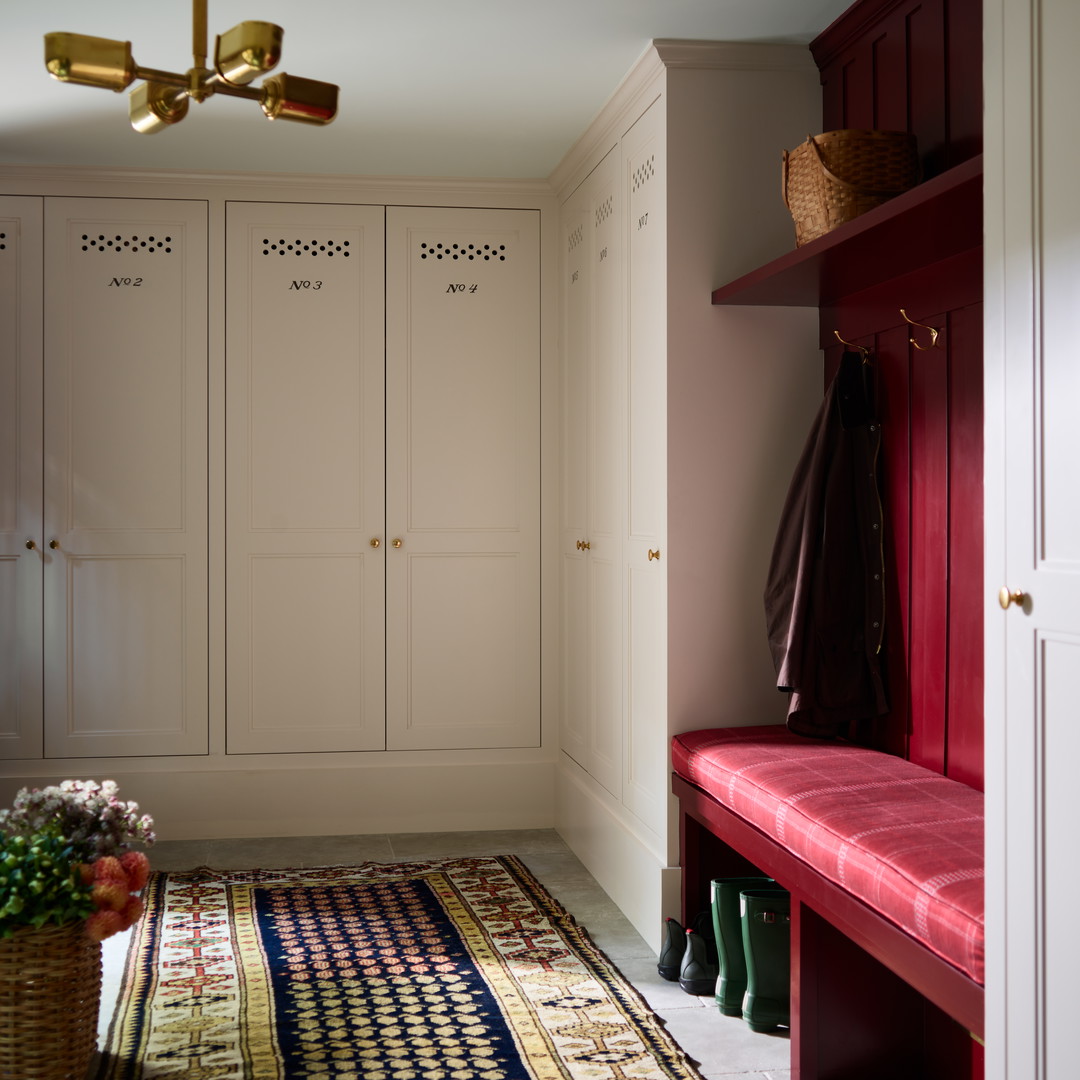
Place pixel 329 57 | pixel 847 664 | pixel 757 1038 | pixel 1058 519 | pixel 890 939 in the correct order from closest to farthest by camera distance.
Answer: pixel 1058 519, pixel 890 939, pixel 757 1038, pixel 847 664, pixel 329 57

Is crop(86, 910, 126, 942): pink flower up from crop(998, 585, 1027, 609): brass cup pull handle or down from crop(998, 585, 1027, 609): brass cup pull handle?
down

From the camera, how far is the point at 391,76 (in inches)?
135

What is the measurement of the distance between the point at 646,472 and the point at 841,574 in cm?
72

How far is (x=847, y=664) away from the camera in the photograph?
2.95 metres

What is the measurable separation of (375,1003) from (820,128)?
2591mm

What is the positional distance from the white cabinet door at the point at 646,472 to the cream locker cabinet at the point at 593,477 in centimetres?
10

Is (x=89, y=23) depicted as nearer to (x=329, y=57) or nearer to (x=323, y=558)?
(x=329, y=57)

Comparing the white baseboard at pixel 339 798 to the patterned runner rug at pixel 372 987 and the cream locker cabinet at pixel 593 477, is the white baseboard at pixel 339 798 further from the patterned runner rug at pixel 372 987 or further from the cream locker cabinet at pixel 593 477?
the patterned runner rug at pixel 372 987

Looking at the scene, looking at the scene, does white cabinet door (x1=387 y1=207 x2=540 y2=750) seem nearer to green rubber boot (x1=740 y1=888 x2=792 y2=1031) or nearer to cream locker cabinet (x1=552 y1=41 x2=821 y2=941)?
cream locker cabinet (x1=552 y1=41 x2=821 y2=941)

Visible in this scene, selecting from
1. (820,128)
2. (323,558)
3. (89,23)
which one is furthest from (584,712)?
(89,23)

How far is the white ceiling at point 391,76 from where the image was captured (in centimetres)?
300

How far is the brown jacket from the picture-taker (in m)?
2.93

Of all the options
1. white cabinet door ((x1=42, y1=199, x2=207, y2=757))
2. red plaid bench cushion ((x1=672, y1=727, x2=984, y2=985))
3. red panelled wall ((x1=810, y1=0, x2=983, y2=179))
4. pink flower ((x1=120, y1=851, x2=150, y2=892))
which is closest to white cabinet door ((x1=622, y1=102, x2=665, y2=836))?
red plaid bench cushion ((x1=672, y1=727, x2=984, y2=985))

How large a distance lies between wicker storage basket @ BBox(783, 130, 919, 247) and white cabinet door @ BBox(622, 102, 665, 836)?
64cm
